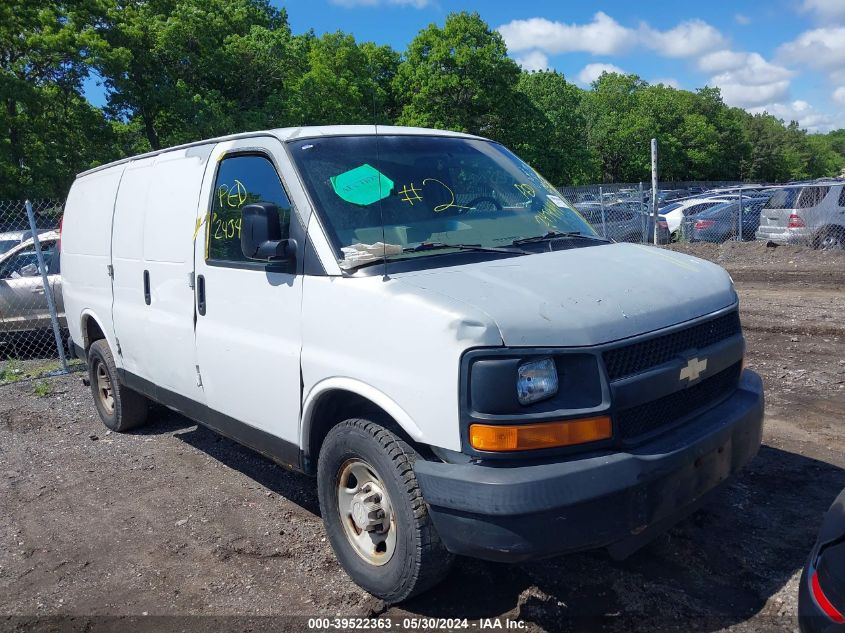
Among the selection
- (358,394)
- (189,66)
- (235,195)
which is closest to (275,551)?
(358,394)

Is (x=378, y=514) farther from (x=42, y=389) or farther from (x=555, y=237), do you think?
(x=42, y=389)

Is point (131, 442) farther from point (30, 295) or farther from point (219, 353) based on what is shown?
point (30, 295)

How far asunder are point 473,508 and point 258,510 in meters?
2.34

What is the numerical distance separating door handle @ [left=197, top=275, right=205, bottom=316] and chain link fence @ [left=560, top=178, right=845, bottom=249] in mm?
10938

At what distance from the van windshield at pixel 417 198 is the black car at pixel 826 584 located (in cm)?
186

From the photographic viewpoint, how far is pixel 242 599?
353cm

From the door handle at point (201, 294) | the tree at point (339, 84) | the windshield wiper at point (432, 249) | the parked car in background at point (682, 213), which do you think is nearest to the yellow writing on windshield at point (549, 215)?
the windshield wiper at point (432, 249)

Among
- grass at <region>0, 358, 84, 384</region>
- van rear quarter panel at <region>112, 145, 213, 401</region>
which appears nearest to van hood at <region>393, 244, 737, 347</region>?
van rear quarter panel at <region>112, 145, 213, 401</region>

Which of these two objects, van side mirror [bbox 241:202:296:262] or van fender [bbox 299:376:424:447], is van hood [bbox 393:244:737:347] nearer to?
van fender [bbox 299:376:424:447]

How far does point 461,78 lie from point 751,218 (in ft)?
82.8

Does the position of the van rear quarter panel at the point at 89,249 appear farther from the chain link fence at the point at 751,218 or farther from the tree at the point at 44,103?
the tree at the point at 44,103

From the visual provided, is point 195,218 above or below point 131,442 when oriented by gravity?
above

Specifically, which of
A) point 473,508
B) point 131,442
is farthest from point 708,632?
point 131,442

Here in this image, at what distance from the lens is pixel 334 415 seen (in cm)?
348
